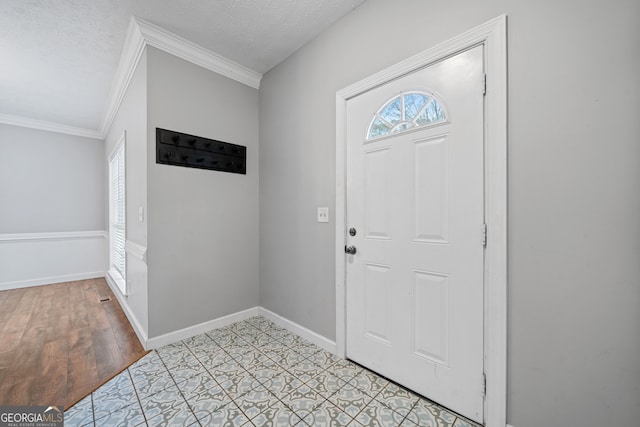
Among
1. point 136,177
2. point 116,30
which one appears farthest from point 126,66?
point 136,177

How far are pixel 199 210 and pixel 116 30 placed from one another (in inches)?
64.3

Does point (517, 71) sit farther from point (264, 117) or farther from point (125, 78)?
point (125, 78)

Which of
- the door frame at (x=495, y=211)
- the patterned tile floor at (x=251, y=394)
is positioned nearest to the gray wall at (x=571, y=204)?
the door frame at (x=495, y=211)

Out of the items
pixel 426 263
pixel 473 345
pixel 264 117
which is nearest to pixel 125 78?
pixel 264 117

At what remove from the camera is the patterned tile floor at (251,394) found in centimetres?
143

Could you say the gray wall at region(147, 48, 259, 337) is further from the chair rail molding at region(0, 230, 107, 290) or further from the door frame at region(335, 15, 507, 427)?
the chair rail molding at region(0, 230, 107, 290)

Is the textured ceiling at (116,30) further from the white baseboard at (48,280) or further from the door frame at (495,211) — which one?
the white baseboard at (48,280)

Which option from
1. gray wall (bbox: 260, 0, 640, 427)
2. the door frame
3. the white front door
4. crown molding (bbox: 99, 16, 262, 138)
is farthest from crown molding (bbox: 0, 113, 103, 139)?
the door frame

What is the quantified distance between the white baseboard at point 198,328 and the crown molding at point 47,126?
4.39m

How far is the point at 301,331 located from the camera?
7.84 ft

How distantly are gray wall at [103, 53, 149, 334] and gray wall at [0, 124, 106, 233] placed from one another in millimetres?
2536

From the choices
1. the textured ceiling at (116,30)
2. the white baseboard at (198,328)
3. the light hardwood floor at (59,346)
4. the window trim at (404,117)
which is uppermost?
the textured ceiling at (116,30)

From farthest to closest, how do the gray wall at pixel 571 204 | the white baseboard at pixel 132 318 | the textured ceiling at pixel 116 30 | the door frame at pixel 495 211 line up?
the white baseboard at pixel 132 318, the textured ceiling at pixel 116 30, the door frame at pixel 495 211, the gray wall at pixel 571 204

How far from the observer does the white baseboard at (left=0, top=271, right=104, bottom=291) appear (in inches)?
156
